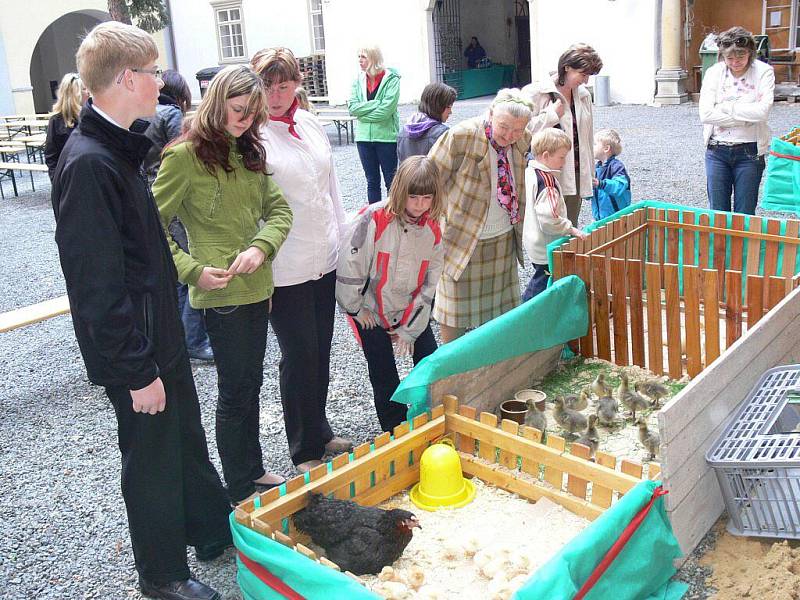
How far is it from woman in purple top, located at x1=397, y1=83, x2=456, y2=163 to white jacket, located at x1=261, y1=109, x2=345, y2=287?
8.58ft

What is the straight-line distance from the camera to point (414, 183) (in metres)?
3.55

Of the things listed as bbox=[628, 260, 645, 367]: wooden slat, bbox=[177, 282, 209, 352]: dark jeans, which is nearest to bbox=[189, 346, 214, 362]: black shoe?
bbox=[177, 282, 209, 352]: dark jeans

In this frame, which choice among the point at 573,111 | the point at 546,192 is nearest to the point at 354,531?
the point at 546,192

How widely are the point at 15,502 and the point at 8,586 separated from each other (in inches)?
29.1

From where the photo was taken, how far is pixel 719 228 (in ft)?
16.9

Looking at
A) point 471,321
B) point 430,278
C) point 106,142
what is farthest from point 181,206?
point 471,321

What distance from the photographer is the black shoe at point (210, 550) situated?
329 centimetres

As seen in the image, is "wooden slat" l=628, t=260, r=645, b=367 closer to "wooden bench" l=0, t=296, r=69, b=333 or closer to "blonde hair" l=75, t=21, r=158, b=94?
"blonde hair" l=75, t=21, r=158, b=94

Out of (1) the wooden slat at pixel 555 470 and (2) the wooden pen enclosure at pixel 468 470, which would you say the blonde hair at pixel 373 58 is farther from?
(1) the wooden slat at pixel 555 470

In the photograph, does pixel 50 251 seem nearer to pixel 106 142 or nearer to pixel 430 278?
pixel 430 278

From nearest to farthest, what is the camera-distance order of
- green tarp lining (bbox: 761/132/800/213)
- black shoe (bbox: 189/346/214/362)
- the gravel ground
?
1. the gravel ground
2. black shoe (bbox: 189/346/214/362)
3. green tarp lining (bbox: 761/132/800/213)

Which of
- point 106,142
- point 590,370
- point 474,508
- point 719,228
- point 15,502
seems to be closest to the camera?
point 106,142

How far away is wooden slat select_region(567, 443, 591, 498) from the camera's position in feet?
10.5

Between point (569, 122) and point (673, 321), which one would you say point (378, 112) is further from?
point (673, 321)
